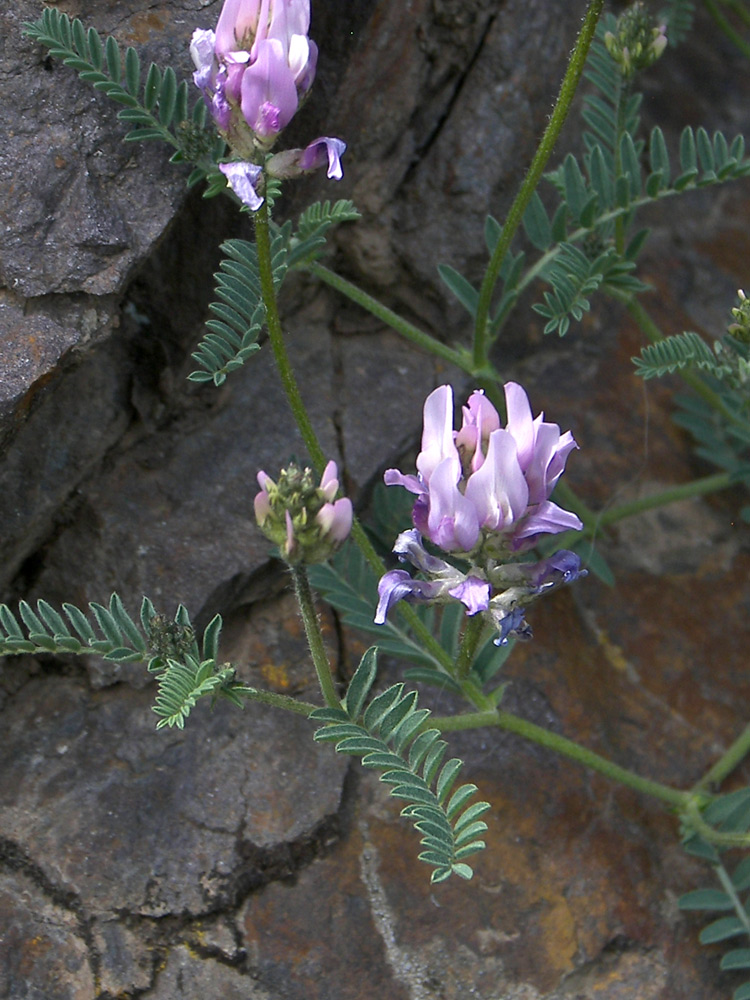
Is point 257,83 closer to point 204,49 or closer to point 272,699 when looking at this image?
point 204,49

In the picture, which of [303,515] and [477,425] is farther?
[477,425]

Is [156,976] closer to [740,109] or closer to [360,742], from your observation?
[360,742]

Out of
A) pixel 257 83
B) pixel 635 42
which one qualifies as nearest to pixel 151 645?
pixel 257 83

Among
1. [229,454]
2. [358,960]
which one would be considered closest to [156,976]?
[358,960]

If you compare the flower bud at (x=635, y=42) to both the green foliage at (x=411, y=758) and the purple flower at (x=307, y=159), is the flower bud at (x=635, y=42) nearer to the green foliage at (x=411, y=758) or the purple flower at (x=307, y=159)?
the purple flower at (x=307, y=159)

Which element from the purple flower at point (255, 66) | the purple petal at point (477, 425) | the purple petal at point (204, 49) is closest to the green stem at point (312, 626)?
the purple petal at point (477, 425)

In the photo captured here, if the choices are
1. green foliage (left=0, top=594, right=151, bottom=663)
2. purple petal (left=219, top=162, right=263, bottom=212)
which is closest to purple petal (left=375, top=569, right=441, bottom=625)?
green foliage (left=0, top=594, right=151, bottom=663)
